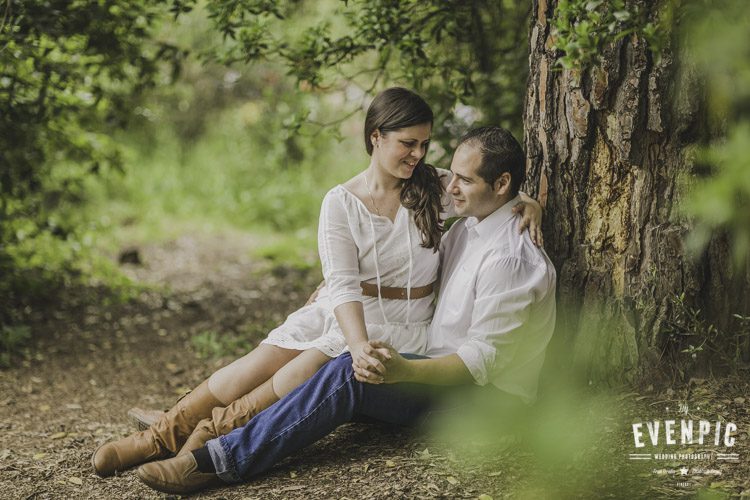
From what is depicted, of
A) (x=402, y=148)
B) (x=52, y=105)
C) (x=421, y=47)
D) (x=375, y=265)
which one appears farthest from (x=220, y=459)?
(x=52, y=105)

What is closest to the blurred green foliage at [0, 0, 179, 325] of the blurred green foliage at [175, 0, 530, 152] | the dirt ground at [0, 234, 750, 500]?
the dirt ground at [0, 234, 750, 500]

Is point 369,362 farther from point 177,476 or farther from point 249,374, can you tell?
point 177,476

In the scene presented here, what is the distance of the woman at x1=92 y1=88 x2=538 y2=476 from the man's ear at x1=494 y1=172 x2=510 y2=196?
4.5 inches

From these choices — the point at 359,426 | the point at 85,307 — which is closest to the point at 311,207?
the point at 85,307

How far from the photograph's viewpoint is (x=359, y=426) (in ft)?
10.4

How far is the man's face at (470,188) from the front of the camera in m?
2.87

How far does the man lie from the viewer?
2.73 meters

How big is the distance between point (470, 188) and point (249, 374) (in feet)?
3.77

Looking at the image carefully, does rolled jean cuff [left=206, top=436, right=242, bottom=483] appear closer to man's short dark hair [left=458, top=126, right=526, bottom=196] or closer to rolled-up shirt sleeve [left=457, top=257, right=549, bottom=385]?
rolled-up shirt sleeve [left=457, top=257, right=549, bottom=385]

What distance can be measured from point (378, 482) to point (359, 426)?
0.52m

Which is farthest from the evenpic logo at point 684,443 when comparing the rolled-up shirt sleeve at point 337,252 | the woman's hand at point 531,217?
the rolled-up shirt sleeve at point 337,252

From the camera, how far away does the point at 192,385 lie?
4.24 metres

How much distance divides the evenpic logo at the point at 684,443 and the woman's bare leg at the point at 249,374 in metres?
1.38

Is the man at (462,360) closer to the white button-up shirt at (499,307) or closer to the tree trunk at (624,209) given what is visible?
the white button-up shirt at (499,307)
